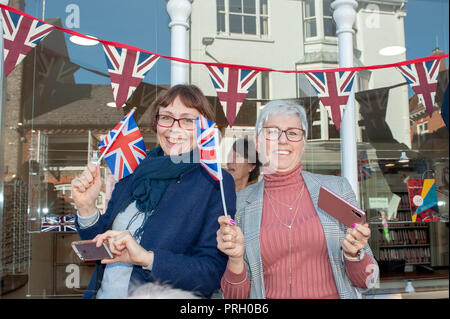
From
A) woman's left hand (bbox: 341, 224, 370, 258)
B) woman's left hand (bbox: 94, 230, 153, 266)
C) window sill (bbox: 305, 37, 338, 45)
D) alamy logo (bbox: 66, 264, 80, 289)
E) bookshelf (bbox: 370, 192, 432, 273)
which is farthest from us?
bookshelf (bbox: 370, 192, 432, 273)

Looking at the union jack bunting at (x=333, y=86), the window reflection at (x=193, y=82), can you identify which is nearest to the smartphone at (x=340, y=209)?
the window reflection at (x=193, y=82)

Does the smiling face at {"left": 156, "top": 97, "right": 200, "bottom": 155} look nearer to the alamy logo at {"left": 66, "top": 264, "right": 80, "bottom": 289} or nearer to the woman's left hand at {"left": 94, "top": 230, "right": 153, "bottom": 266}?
the woman's left hand at {"left": 94, "top": 230, "right": 153, "bottom": 266}

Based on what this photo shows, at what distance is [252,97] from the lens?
354cm

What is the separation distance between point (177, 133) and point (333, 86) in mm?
2057

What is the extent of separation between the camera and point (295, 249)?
1.75 meters

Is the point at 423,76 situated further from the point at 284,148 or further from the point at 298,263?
the point at 298,263

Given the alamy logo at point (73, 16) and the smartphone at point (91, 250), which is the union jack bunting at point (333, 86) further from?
the smartphone at point (91, 250)

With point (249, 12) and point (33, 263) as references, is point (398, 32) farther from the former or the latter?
point (33, 263)

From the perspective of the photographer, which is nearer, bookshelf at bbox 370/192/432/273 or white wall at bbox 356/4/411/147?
white wall at bbox 356/4/411/147

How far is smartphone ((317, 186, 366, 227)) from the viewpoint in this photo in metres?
1.59

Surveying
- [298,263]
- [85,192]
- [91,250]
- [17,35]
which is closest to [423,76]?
[298,263]

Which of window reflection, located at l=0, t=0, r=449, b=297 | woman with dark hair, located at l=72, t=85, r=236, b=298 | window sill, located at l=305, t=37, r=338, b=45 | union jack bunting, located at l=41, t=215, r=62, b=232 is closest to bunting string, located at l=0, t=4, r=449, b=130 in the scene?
window reflection, located at l=0, t=0, r=449, b=297
